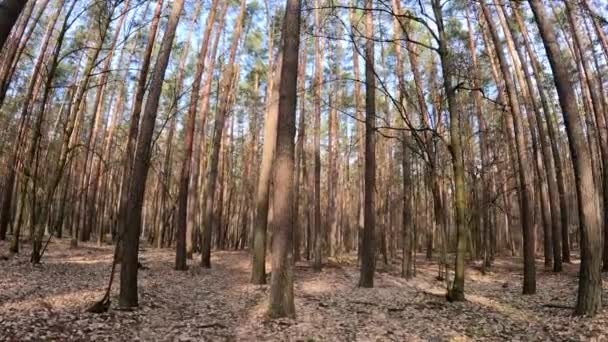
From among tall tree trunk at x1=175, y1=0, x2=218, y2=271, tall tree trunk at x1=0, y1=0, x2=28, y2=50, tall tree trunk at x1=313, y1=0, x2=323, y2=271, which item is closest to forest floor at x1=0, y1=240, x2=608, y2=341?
tall tree trunk at x1=175, y1=0, x2=218, y2=271

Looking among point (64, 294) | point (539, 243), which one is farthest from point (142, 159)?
point (539, 243)

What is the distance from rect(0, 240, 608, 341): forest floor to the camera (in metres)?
Answer: 5.36

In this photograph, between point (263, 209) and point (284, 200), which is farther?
point (263, 209)

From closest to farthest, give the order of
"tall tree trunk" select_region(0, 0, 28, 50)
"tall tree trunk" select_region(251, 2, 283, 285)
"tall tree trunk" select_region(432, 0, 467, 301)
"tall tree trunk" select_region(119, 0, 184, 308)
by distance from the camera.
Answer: "tall tree trunk" select_region(0, 0, 28, 50) < "tall tree trunk" select_region(119, 0, 184, 308) < "tall tree trunk" select_region(432, 0, 467, 301) < "tall tree trunk" select_region(251, 2, 283, 285)

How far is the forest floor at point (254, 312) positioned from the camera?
5359 mm

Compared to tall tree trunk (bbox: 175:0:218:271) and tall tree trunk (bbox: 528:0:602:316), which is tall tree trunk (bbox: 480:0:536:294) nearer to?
tall tree trunk (bbox: 528:0:602:316)

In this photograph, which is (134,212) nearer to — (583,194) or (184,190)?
(184,190)

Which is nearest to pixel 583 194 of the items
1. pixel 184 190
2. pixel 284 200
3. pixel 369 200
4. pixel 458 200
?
pixel 458 200

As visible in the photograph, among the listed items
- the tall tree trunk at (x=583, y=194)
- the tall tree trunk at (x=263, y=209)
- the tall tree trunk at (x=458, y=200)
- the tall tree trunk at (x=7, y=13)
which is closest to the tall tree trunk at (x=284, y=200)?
the tall tree trunk at (x=263, y=209)

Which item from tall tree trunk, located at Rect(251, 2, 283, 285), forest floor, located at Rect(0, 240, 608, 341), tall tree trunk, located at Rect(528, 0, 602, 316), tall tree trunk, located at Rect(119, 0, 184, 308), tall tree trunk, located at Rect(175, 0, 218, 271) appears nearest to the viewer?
forest floor, located at Rect(0, 240, 608, 341)

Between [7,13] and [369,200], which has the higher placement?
[7,13]

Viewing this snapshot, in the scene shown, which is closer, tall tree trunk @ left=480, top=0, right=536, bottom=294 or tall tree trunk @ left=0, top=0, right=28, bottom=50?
tall tree trunk @ left=0, top=0, right=28, bottom=50

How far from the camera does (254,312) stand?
6848 mm

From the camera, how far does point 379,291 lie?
30.6ft
